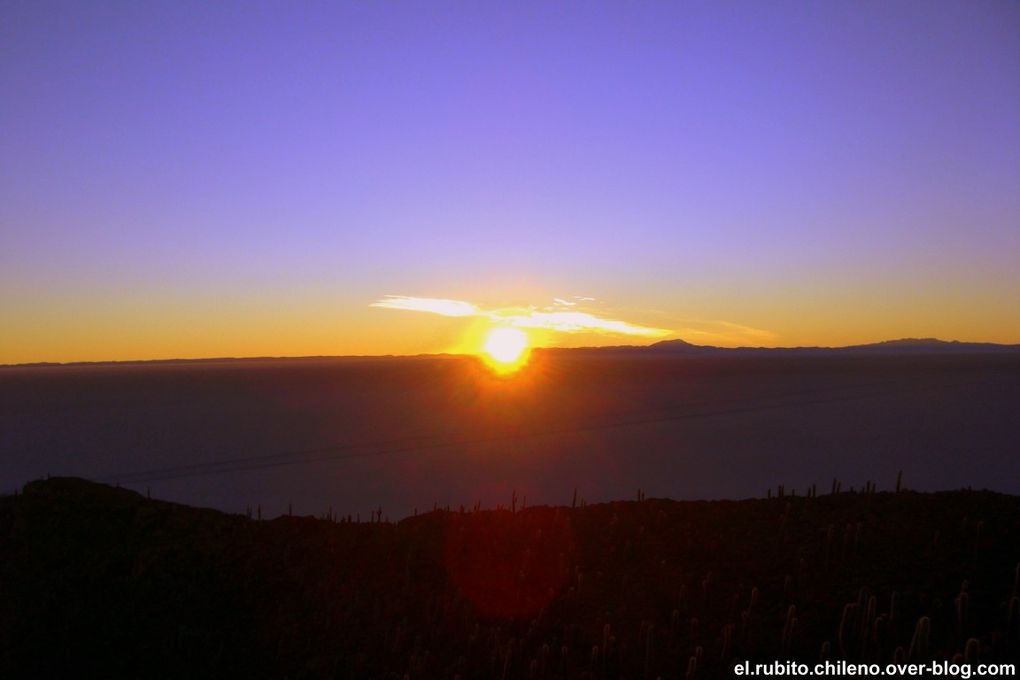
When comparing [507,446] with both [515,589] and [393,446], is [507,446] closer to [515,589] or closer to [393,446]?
[393,446]

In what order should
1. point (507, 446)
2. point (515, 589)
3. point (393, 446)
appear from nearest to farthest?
point (515, 589) → point (507, 446) → point (393, 446)

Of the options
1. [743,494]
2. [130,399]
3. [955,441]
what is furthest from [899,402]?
[130,399]

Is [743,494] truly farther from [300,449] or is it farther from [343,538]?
[300,449]

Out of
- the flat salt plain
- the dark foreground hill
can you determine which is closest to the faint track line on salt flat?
the flat salt plain

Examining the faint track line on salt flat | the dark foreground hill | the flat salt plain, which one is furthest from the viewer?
the faint track line on salt flat

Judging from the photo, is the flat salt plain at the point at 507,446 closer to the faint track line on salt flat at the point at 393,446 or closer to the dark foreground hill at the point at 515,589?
the faint track line on salt flat at the point at 393,446

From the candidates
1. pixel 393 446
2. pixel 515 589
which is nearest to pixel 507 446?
pixel 393 446

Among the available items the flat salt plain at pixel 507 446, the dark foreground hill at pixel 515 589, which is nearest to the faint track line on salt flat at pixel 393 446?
the flat salt plain at pixel 507 446

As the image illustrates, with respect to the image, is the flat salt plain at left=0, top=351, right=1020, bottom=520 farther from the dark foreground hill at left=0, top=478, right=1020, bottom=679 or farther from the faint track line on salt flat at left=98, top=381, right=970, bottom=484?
the dark foreground hill at left=0, top=478, right=1020, bottom=679
